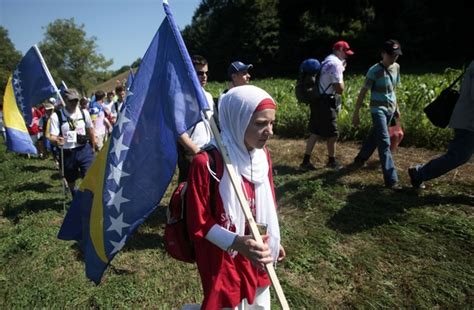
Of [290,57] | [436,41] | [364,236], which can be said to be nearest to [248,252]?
[364,236]

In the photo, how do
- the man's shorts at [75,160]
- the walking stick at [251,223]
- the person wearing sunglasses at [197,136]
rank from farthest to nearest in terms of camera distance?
the man's shorts at [75,160] < the person wearing sunglasses at [197,136] < the walking stick at [251,223]

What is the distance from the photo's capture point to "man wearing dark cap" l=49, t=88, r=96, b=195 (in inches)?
219

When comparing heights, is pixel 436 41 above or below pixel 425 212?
above

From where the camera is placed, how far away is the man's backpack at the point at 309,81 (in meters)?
5.62

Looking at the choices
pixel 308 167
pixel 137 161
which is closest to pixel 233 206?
pixel 137 161

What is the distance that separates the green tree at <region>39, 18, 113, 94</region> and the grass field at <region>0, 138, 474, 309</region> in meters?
44.8

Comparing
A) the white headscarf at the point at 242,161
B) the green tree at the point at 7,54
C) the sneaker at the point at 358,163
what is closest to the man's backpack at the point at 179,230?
the white headscarf at the point at 242,161

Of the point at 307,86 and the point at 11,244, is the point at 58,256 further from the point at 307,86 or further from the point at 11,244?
the point at 307,86

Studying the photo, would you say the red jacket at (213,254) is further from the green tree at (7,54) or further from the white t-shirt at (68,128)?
the green tree at (7,54)

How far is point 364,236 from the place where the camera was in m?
3.91

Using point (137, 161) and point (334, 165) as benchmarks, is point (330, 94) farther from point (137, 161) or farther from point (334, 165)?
point (137, 161)

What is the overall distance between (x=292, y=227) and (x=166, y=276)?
1608mm

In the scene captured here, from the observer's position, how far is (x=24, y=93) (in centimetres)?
533

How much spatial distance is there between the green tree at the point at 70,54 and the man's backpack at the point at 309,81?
44676 mm
